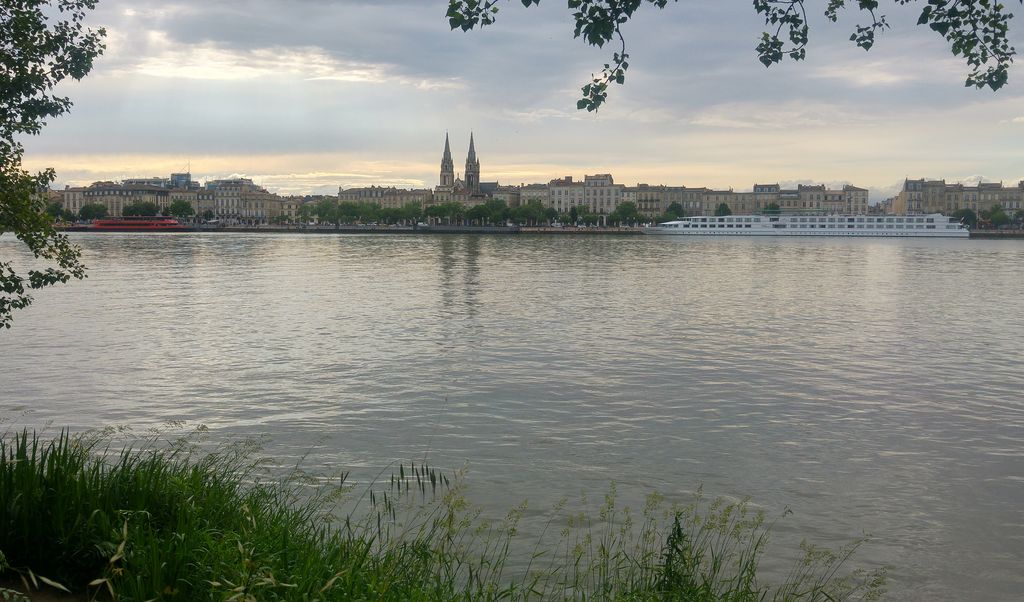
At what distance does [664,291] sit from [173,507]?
119 feet

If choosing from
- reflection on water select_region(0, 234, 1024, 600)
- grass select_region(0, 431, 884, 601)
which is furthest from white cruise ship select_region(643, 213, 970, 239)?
grass select_region(0, 431, 884, 601)

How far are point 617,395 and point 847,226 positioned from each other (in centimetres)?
19028

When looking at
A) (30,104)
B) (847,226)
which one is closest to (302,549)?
(30,104)

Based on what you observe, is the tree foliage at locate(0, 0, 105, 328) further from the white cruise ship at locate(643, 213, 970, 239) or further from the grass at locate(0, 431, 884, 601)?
the white cruise ship at locate(643, 213, 970, 239)

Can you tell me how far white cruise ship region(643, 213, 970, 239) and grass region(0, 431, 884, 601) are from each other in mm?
192698

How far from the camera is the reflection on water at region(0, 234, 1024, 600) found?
36.2 feet

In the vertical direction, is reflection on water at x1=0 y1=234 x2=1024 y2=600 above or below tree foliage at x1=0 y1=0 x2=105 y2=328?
below

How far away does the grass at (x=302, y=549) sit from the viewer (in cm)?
577

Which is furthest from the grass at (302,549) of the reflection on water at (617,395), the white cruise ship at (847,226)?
the white cruise ship at (847,226)

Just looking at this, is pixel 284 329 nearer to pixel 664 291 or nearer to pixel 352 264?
pixel 664 291

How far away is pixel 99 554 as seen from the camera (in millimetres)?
6117

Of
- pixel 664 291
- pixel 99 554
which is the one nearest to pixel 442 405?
pixel 99 554

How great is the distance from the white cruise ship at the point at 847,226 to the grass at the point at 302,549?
193 metres

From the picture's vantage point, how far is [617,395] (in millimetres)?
16891
